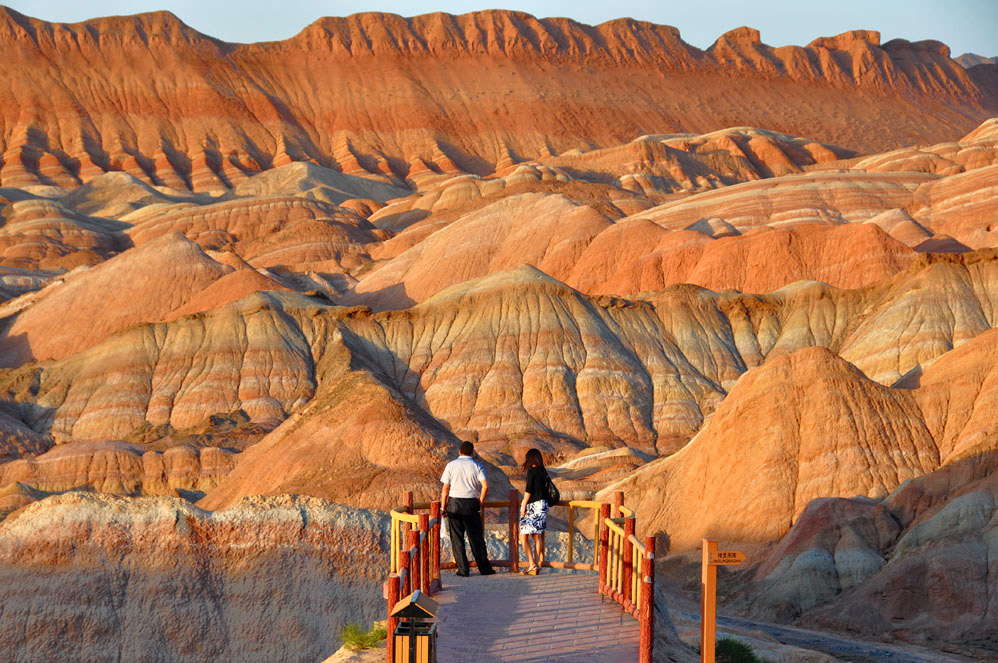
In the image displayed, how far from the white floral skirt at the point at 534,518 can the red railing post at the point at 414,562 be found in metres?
2.80

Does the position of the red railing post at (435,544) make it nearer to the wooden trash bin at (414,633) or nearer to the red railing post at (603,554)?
the red railing post at (603,554)

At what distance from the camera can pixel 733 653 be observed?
18234 mm

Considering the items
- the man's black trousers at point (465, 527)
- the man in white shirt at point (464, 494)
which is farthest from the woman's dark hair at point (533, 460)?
the man's black trousers at point (465, 527)

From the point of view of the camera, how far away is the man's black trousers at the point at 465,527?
17.4m

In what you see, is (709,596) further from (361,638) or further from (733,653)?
(733,653)

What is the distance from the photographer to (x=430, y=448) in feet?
126

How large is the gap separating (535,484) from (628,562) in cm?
272

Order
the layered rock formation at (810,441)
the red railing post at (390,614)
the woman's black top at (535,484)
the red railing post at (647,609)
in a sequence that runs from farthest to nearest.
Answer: the layered rock formation at (810,441) → the woman's black top at (535,484) → the red railing post at (647,609) → the red railing post at (390,614)

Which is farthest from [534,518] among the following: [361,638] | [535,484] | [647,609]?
[647,609]

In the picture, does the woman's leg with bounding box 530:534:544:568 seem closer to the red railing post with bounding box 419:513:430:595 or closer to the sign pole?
the red railing post with bounding box 419:513:430:595

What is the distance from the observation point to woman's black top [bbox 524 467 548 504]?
17719mm

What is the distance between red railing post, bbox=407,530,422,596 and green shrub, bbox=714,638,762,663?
516 centimetres

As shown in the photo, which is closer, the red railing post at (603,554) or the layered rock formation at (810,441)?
the red railing post at (603,554)

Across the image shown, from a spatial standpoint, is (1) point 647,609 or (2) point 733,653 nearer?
(1) point 647,609
